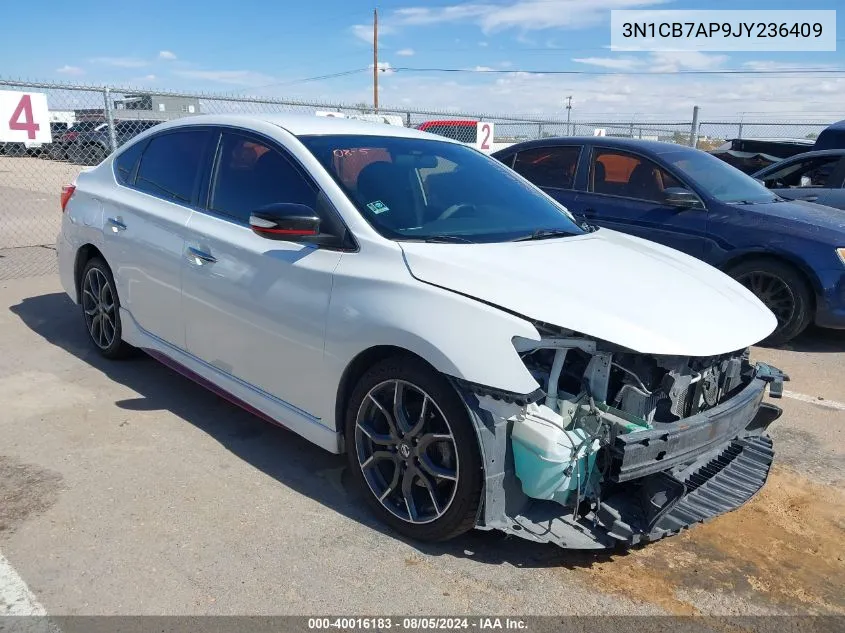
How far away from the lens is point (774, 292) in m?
6.05

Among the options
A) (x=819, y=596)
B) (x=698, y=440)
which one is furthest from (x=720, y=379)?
(x=819, y=596)

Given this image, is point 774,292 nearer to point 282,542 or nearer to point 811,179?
point 811,179

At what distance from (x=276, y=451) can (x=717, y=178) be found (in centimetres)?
499

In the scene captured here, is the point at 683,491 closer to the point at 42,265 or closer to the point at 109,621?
the point at 109,621

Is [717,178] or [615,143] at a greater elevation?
[615,143]

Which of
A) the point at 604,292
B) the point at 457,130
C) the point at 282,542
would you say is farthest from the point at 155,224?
the point at 457,130

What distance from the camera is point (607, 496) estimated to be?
278cm

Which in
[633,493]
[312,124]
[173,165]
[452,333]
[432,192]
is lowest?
[633,493]

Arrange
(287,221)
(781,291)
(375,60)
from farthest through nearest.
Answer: (375,60)
(781,291)
(287,221)

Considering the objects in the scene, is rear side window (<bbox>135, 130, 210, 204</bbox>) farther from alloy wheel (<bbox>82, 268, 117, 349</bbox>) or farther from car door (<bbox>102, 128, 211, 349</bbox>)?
alloy wheel (<bbox>82, 268, 117, 349</bbox>)

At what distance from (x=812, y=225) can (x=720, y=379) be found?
11.9 ft

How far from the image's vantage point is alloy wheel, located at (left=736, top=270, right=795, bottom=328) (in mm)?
5988

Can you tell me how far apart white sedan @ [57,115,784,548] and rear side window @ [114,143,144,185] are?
650mm

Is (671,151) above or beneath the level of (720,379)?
above
